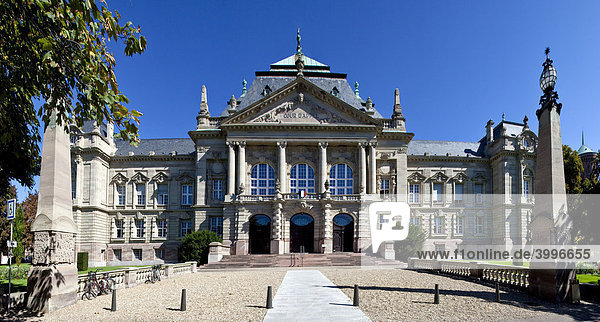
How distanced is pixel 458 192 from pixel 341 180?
16777 millimetres

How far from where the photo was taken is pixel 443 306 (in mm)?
14234

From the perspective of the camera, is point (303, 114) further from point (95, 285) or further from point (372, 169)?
point (95, 285)

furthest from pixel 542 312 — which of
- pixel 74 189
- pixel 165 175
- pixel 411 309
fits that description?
pixel 74 189

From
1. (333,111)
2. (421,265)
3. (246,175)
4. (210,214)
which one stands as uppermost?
(333,111)

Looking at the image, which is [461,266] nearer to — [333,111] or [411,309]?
[411,309]

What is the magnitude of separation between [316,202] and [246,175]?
823cm

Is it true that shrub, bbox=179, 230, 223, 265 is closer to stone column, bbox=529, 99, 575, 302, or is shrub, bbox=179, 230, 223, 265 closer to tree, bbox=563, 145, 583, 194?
stone column, bbox=529, 99, 575, 302

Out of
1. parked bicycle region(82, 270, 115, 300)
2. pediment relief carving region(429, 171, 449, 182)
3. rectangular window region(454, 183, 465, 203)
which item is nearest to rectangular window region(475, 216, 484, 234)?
rectangular window region(454, 183, 465, 203)

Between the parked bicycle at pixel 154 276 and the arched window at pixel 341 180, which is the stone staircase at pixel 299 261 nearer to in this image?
the arched window at pixel 341 180

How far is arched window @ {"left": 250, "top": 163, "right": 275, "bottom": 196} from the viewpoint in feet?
148

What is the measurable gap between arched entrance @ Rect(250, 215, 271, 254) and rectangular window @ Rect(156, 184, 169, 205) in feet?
41.0

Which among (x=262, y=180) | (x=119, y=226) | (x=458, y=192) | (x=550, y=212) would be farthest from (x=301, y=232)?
(x=550, y=212)

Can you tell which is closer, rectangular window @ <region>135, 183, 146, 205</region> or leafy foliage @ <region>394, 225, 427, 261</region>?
leafy foliage @ <region>394, 225, 427, 261</region>

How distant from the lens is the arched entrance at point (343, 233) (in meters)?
43.3
